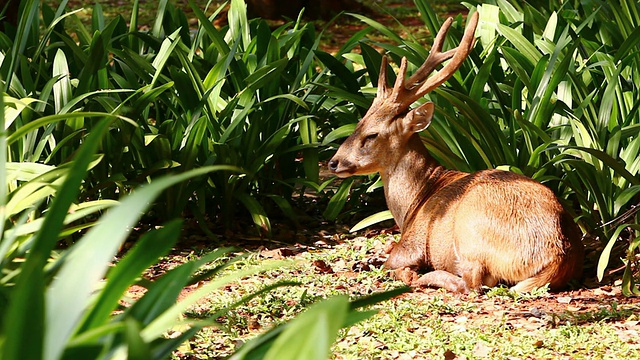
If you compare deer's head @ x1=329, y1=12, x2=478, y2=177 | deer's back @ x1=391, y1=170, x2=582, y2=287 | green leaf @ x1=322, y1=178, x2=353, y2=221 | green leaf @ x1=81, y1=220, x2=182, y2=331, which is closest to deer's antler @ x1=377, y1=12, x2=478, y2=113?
deer's head @ x1=329, y1=12, x2=478, y2=177

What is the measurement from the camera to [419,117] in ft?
16.7

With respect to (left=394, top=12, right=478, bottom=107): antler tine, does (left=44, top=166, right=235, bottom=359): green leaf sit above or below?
above

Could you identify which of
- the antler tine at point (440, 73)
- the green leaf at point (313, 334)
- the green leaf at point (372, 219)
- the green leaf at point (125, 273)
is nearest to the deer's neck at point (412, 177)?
the antler tine at point (440, 73)

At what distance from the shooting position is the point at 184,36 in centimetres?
741

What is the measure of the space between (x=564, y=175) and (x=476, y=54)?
1.07 m

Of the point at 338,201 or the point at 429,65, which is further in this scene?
the point at 338,201

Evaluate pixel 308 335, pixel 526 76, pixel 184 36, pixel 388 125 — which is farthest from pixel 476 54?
pixel 308 335

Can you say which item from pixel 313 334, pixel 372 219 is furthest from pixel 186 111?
pixel 313 334

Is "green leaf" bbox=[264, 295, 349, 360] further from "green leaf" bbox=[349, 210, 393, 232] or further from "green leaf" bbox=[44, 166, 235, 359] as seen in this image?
"green leaf" bbox=[349, 210, 393, 232]

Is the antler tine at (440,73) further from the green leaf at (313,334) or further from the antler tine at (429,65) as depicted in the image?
the green leaf at (313,334)

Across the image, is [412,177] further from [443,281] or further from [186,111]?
[186,111]

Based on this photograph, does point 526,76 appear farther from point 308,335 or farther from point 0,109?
point 308,335

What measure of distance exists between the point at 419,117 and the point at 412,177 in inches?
14.6

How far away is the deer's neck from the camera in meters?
5.25
